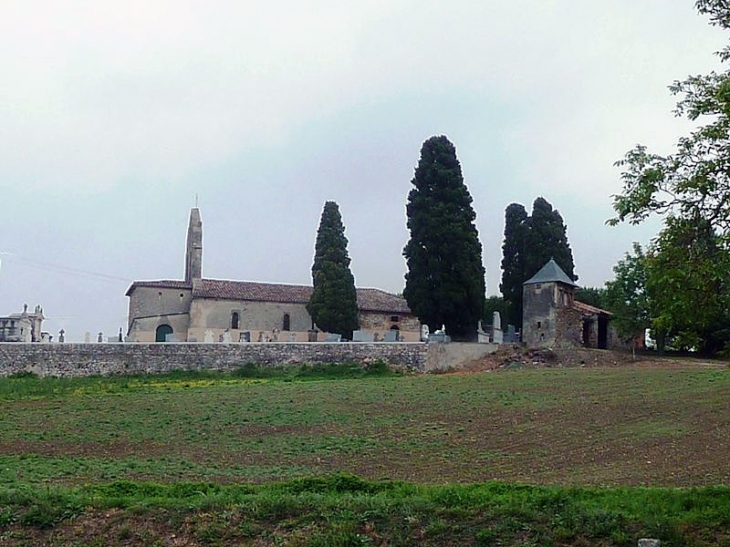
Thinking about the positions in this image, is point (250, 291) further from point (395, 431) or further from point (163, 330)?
point (395, 431)

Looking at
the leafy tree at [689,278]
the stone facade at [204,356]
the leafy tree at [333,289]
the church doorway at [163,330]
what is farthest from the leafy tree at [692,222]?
the church doorway at [163,330]

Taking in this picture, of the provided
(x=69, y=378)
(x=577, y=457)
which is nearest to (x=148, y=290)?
(x=69, y=378)

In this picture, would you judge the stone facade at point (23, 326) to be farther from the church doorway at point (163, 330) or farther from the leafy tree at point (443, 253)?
the leafy tree at point (443, 253)

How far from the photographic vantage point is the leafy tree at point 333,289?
45156mm

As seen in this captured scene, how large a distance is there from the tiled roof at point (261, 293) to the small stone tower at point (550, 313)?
1049 centimetres

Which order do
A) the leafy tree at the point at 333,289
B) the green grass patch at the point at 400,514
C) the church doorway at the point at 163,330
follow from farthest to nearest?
the church doorway at the point at 163,330 → the leafy tree at the point at 333,289 → the green grass patch at the point at 400,514

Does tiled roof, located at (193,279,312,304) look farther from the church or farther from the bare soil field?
the bare soil field

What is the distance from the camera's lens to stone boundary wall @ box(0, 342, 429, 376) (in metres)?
36.2

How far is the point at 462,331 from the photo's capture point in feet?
138

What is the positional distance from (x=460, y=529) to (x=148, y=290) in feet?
140

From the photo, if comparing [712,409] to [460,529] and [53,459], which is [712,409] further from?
[53,459]

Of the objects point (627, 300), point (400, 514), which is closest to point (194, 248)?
point (627, 300)

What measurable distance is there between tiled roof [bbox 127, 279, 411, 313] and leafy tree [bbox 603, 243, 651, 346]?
40.7 ft

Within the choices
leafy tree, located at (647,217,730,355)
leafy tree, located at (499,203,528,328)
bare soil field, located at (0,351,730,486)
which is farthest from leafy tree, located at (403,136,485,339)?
leafy tree, located at (647,217,730,355)
